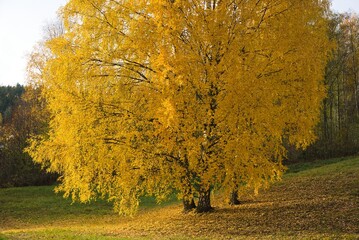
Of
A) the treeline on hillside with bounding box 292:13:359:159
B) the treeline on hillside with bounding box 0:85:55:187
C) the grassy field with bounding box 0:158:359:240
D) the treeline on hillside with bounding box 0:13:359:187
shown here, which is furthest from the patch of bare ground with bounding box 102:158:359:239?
the treeline on hillside with bounding box 0:85:55:187

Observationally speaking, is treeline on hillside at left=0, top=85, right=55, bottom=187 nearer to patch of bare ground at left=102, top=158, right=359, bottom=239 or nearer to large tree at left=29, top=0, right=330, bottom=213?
large tree at left=29, top=0, right=330, bottom=213

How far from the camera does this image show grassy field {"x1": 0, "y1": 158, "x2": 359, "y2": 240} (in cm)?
988

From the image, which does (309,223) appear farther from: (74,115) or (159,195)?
(74,115)

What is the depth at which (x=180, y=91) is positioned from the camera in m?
9.30

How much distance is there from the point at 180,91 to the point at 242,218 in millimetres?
4670

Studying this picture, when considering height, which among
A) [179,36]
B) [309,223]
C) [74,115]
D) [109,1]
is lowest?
[309,223]

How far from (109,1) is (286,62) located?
200 inches

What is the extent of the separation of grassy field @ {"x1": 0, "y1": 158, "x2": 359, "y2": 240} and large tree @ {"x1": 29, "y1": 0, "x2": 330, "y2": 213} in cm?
113

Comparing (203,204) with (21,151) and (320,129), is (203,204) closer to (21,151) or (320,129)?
(320,129)

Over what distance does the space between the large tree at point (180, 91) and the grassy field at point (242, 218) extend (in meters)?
1.13

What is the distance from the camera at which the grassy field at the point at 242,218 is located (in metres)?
9.88

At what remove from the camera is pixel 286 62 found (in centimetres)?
1032

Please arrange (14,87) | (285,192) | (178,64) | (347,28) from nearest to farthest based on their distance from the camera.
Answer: (178,64)
(285,192)
(347,28)
(14,87)

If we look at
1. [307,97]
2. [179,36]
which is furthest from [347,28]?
[179,36]
